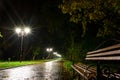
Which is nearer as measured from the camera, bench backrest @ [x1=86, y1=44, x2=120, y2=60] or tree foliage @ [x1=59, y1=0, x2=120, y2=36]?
bench backrest @ [x1=86, y1=44, x2=120, y2=60]

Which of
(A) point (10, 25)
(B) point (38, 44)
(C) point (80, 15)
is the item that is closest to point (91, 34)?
(C) point (80, 15)

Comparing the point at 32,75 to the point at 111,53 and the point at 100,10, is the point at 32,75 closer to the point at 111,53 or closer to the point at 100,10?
the point at 100,10

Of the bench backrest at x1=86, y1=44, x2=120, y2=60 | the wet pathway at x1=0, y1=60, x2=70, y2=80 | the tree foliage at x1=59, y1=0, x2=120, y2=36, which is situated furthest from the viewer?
the wet pathway at x1=0, y1=60, x2=70, y2=80

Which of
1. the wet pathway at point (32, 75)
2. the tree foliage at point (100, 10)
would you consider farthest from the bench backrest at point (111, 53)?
the wet pathway at point (32, 75)

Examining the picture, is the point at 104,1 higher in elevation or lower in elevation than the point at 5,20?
lower

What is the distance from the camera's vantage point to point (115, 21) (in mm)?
9664

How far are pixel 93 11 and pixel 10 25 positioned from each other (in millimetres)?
39177

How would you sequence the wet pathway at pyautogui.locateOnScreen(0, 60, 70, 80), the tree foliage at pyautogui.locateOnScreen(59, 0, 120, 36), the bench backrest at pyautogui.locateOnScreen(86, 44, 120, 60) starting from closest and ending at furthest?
the bench backrest at pyautogui.locateOnScreen(86, 44, 120, 60)
the tree foliage at pyautogui.locateOnScreen(59, 0, 120, 36)
the wet pathway at pyautogui.locateOnScreen(0, 60, 70, 80)

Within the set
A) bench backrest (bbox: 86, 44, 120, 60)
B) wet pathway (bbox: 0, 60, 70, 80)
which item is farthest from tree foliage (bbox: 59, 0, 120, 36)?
wet pathway (bbox: 0, 60, 70, 80)

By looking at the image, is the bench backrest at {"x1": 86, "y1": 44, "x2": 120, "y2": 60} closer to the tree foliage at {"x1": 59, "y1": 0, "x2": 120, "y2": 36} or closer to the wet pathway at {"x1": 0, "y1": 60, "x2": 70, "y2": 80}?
the tree foliage at {"x1": 59, "y1": 0, "x2": 120, "y2": 36}

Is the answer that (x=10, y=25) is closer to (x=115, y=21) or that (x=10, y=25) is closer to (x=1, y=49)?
(x=1, y=49)

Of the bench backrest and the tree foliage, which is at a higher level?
the tree foliage

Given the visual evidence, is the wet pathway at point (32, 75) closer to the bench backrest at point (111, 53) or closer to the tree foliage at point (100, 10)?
the tree foliage at point (100, 10)

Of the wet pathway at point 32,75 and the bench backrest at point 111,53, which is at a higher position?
the bench backrest at point 111,53
